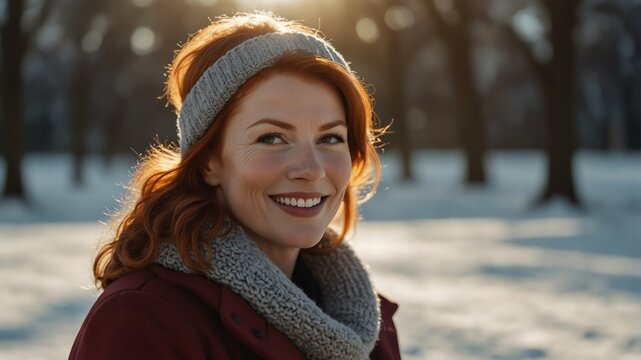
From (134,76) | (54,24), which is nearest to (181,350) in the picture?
(54,24)

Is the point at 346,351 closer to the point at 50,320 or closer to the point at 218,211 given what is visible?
the point at 218,211

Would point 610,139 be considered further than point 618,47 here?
Yes

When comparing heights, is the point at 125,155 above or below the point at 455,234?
above

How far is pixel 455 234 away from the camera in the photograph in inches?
484

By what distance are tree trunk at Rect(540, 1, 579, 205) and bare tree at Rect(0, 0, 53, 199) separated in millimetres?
10373

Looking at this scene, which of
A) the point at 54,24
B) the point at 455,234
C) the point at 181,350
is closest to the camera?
the point at 181,350

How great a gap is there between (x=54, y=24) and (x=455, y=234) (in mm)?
19370

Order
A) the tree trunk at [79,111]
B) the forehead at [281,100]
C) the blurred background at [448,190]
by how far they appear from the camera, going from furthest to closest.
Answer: the tree trunk at [79,111]
the blurred background at [448,190]
the forehead at [281,100]

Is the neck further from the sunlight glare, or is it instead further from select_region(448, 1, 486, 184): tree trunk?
the sunlight glare

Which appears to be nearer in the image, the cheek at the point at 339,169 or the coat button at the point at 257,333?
the coat button at the point at 257,333

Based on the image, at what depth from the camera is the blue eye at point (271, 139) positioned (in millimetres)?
2004

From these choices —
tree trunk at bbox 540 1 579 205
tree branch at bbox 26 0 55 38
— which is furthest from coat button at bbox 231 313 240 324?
tree branch at bbox 26 0 55 38

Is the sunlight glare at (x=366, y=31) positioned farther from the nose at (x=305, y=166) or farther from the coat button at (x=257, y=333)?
the coat button at (x=257, y=333)

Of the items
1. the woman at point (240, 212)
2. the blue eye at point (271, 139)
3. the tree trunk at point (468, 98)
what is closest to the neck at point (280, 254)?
the woman at point (240, 212)
